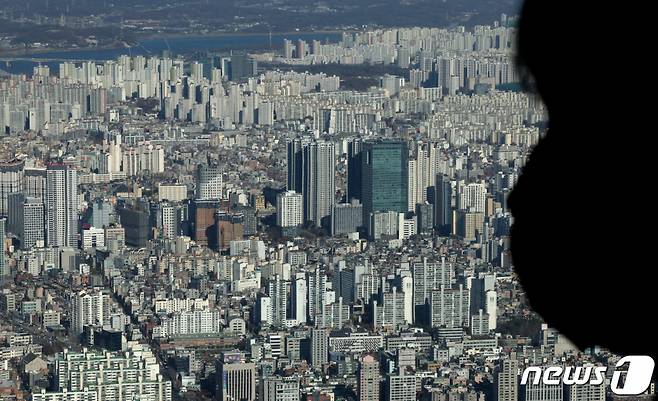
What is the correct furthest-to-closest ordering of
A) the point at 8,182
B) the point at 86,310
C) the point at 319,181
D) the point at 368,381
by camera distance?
the point at 319,181
the point at 8,182
the point at 86,310
the point at 368,381

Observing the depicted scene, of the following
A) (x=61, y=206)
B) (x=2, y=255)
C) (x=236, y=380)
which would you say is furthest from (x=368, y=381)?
(x=61, y=206)

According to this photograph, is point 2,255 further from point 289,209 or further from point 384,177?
point 384,177

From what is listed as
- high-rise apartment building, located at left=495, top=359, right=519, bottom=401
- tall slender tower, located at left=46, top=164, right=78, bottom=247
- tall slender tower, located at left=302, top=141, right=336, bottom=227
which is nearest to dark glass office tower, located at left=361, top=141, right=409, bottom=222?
tall slender tower, located at left=302, top=141, right=336, bottom=227

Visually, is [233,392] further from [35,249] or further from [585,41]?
[585,41]

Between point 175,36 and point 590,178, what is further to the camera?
point 175,36

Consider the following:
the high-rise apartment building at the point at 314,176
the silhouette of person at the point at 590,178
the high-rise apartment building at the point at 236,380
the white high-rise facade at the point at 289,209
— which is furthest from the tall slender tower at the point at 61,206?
the silhouette of person at the point at 590,178

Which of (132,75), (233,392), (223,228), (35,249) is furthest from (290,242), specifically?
(132,75)

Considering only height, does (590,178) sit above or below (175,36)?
above

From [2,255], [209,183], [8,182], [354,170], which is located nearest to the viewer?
[2,255]
